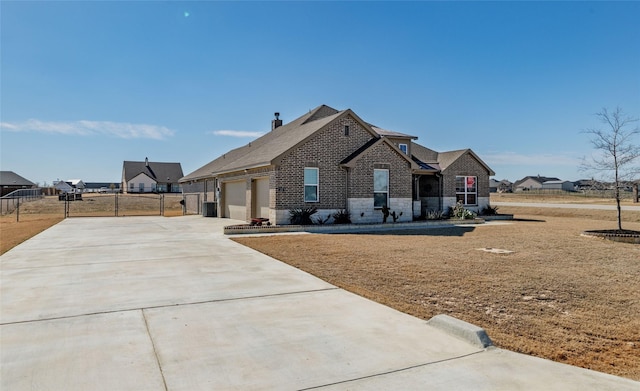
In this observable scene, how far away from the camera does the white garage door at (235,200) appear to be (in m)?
22.1

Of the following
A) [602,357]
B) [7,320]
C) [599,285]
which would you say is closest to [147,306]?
[7,320]

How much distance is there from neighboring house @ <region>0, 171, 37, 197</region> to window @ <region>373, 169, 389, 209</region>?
3178 inches

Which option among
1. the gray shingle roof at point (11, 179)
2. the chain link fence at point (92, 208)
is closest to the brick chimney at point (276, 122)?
the chain link fence at point (92, 208)

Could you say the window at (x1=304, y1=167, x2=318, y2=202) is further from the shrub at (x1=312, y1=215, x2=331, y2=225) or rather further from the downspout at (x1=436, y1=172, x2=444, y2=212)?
the downspout at (x1=436, y1=172, x2=444, y2=212)

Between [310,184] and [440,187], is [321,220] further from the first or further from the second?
[440,187]

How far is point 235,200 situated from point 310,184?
6883 mm

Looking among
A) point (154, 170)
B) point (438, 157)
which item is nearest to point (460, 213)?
point (438, 157)

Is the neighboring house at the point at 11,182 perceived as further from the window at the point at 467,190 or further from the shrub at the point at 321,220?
the window at the point at 467,190

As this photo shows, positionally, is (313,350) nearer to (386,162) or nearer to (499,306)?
(499,306)

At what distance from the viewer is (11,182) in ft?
254

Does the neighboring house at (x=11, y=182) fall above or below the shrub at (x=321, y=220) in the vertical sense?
above

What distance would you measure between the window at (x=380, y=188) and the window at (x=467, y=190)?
22.8 ft

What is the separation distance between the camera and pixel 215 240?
13961 mm

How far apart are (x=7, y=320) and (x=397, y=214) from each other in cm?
1699
